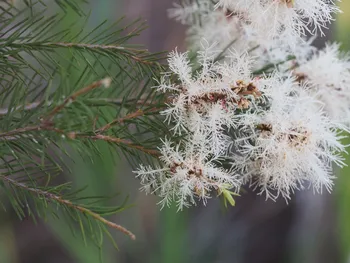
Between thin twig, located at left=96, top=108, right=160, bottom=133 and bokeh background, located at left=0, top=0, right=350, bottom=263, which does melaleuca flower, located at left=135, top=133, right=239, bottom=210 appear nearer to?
thin twig, located at left=96, top=108, right=160, bottom=133

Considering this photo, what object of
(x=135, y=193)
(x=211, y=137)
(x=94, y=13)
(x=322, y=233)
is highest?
(x=94, y=13)

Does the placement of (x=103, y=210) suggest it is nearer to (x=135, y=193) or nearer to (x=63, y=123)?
(x=63, y=123)

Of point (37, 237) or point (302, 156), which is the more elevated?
point (37, 237)

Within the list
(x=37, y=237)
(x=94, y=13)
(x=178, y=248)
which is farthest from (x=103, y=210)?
(x=37, y=237)

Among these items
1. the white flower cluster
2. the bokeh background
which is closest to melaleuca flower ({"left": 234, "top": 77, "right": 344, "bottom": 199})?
the white flower cluster

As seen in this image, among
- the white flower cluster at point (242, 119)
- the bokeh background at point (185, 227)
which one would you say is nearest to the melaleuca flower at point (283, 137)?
the white flower cluster at point (242, 119)

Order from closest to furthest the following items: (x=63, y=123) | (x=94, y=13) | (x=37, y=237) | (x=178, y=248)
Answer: (x=63, y=123) → (x=178, y=248) → (x=94, y=13) → (x=37, y=237)

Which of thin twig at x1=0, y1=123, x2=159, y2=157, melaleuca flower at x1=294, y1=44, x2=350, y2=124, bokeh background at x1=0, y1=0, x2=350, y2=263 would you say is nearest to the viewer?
thin twig at x1=0, y1=123, x2=159, y2=157

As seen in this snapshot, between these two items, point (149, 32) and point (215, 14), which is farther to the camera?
point (149, 32)
